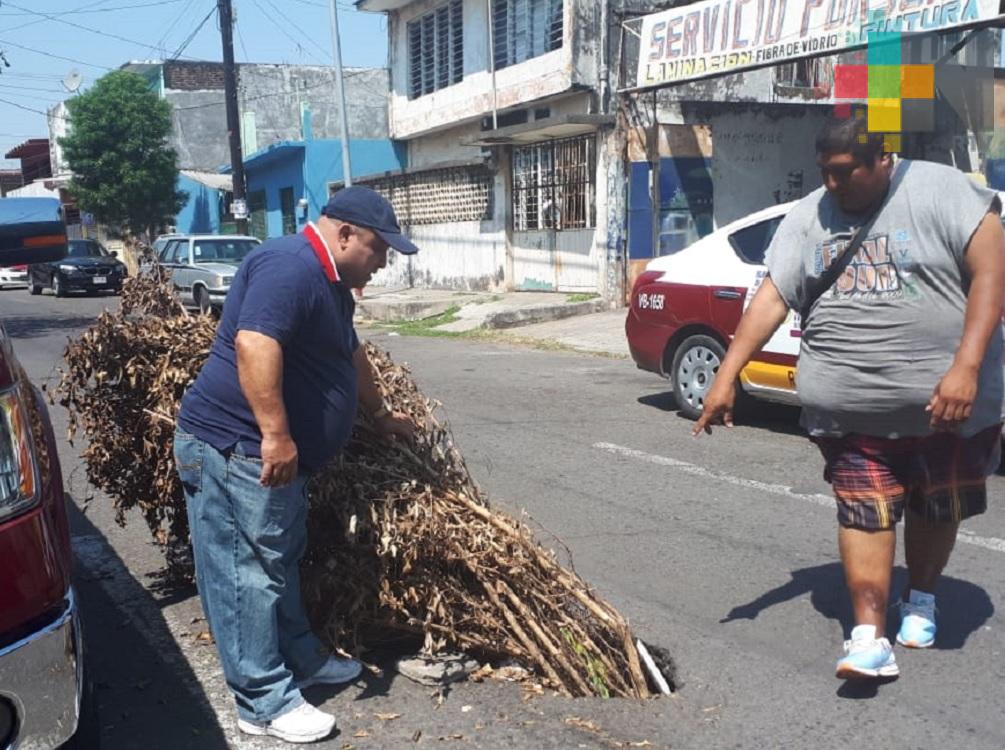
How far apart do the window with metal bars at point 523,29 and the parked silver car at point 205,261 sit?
6294 millimetres

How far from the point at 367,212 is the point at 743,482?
155 inches

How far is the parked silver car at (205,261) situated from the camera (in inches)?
743

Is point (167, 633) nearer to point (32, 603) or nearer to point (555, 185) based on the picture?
point (32, 603)

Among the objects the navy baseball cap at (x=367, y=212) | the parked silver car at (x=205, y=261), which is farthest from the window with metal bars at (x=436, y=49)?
the navy baseball cap at (x=367, y=212)

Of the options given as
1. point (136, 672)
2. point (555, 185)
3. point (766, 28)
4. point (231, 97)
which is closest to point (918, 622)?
point (136, 672)

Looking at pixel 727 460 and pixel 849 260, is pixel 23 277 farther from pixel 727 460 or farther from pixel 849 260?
pixel 849 260

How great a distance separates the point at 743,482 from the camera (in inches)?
254

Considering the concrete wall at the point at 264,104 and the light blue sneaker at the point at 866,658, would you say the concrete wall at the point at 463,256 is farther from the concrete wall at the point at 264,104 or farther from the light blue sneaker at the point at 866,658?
the light blue sneaker at the point at 866,658

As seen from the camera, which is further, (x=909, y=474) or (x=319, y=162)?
(x=319, y=162)

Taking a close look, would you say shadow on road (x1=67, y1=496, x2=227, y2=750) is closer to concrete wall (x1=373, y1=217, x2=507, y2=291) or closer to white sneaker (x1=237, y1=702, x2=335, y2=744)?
white sneaker (x1=237, y1=702, x2=335, y2=744)

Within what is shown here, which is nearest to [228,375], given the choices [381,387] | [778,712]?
[381,387]

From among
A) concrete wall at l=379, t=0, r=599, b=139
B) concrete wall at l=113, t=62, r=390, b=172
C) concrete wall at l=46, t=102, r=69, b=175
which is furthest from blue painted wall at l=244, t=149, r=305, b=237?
concrete wall at l=46, t=102, r=69, b=175

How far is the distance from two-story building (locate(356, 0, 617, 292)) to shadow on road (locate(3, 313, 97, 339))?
7424mm

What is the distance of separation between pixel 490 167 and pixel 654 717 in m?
18.2
